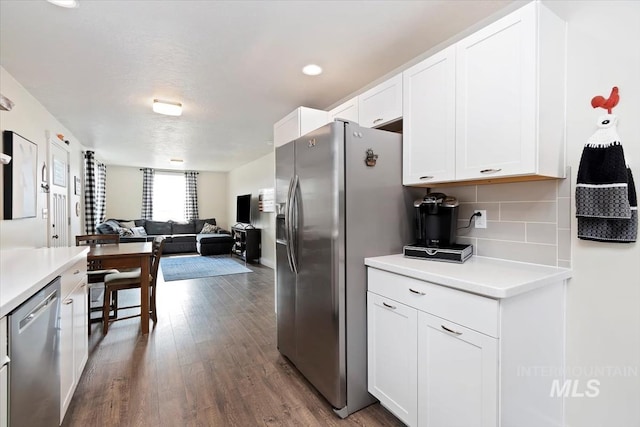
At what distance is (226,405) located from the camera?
1.96 meters

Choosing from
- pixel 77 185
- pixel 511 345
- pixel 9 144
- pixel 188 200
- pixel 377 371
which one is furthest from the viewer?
pixel 188 200

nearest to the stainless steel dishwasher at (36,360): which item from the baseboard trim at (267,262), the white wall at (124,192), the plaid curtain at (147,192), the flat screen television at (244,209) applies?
the baseboard trim at (267,262)

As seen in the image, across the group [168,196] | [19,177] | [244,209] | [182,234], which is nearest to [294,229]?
[19,177]

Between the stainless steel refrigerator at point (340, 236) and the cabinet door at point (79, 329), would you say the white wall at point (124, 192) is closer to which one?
the cabinet door at point (79, 329)

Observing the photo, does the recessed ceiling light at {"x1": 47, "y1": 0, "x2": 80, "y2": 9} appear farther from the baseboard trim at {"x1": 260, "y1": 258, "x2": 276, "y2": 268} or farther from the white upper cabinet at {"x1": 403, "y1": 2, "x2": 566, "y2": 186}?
the baseboard trim at {"x1": 260, "y1": 258, "x2": 276, "y2": 268}

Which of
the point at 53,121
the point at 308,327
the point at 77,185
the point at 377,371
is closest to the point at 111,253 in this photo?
the point at 308,327

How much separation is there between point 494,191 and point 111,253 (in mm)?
3322

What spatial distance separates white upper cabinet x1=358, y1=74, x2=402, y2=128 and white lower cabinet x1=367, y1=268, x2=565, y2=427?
113 cm

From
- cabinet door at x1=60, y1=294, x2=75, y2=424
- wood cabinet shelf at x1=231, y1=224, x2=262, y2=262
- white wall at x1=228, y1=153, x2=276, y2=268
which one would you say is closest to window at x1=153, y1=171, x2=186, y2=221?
white wall at x1=228, y1=153, x2=276, y2=268

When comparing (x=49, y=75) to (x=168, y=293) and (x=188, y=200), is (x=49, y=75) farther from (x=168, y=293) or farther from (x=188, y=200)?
(x=188, y=200)

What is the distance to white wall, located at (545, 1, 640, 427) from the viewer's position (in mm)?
1370

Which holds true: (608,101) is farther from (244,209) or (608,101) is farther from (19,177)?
(244,209)

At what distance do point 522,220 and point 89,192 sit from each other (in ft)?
23.0

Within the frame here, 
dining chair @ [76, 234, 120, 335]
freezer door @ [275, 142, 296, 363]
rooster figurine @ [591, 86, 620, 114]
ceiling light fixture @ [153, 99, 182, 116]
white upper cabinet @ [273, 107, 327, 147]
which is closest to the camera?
rooster figurine @ [591, 86, 620, 114]
